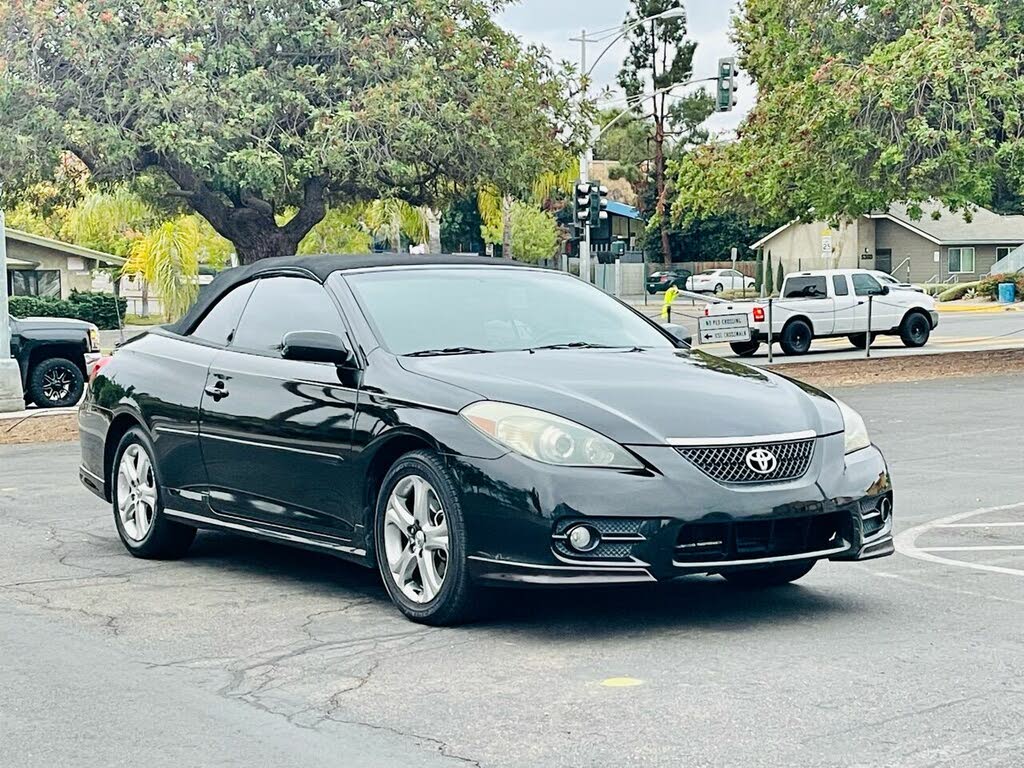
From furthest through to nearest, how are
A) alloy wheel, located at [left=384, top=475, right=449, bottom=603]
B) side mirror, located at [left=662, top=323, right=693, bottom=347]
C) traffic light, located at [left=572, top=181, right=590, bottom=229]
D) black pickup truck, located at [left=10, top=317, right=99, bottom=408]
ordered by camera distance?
1. traffic light, located at [left=572, top=181, right=590, bottom=229]
2. black pickup truck, located at [left=10, top=317, right=99, bottom=408]
3. side mirror, located at [left=662, top=323, right=693, bottom=347]
4. alloy wheel, located at [left=384, top=475, right=449, bottom=603]

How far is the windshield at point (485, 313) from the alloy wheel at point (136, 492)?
71.1 inches

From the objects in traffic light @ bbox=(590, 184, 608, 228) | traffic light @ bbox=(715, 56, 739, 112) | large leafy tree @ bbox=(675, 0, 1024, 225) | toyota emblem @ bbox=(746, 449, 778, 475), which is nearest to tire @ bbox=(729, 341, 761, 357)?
large leafy tree @ bbox=(675, 0, 1024, 225)

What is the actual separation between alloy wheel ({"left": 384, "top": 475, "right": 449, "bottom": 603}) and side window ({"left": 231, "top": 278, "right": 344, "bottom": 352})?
3.58 feet

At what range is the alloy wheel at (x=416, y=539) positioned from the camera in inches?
276

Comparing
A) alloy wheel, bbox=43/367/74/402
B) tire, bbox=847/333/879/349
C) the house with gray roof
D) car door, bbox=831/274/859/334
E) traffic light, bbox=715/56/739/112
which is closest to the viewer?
alloy wheel, bbox=43/367/74/402

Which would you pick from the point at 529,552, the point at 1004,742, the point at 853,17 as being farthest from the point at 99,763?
the point at 853,17

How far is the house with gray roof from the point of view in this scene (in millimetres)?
81062

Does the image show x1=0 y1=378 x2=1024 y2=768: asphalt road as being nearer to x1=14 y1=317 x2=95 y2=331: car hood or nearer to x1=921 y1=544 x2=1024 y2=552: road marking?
x1=921 y1=544 x2=1024 y2=552: road marking

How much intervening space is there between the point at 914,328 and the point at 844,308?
186 centimetres

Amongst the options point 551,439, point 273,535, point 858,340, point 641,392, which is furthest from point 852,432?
point 858,340

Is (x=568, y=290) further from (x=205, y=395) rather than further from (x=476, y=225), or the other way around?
(x=476, y=225)

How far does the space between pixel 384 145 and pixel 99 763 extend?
25619 mm

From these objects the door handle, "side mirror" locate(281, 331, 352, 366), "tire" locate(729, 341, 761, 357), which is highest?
"side mirror" locate(281, 331, 352, 366)

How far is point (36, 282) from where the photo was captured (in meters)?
58.4
